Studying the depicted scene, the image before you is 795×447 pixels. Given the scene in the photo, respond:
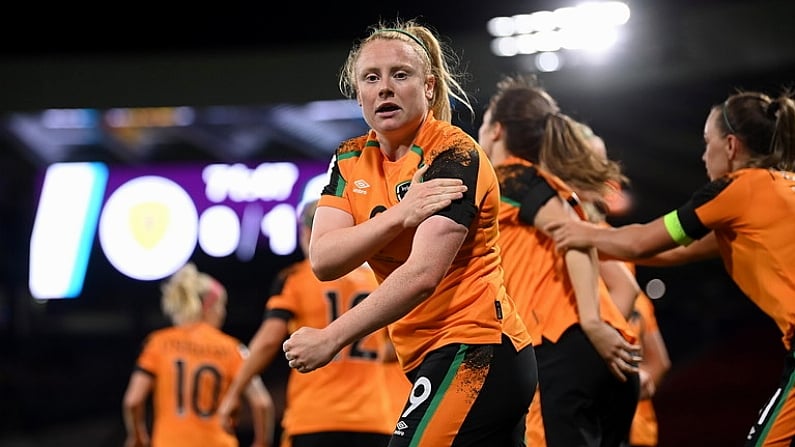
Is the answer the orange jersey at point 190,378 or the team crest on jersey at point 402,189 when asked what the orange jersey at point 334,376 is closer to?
the orange jersey at point 190,378

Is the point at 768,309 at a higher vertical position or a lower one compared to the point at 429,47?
lower

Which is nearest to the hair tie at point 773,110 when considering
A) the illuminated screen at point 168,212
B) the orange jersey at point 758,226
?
the orange jersey at point 758,226

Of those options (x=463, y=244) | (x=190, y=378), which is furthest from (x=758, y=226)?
(x=190, y=378)

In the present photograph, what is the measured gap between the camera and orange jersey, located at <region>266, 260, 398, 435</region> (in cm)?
539

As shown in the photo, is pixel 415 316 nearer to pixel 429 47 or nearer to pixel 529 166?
pixel 429 47

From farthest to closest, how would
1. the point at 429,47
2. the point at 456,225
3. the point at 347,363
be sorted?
the point at 347,363
the point at 429,47
the point at 456,225

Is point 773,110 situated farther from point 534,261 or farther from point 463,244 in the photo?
point 463,244

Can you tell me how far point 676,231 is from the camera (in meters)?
3.81

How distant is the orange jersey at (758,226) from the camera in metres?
3.62

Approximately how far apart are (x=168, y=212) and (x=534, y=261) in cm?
1068

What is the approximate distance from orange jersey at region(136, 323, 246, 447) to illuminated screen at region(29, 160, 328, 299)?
7041mm

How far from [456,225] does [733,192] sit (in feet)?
4.60

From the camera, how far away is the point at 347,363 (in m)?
5.54

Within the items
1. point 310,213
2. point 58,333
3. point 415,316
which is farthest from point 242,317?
point 415,316
